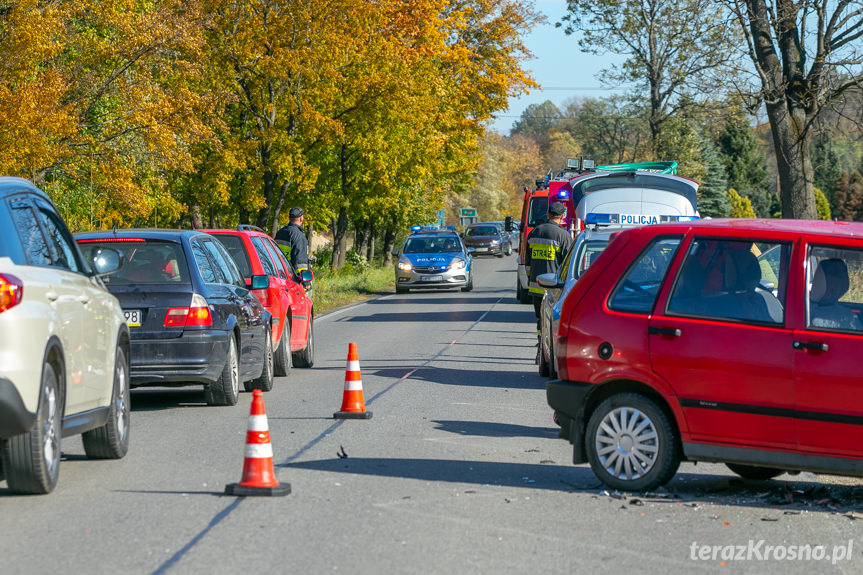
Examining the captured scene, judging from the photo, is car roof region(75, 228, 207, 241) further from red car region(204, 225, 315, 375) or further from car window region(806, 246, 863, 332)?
car window region(806, 246, 863, 332)

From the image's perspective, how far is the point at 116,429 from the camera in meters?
8.65

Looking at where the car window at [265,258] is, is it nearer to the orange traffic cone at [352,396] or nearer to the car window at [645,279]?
the orange traffic cone at [352,396]

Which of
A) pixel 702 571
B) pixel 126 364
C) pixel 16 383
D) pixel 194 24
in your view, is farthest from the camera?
pixel 194 24

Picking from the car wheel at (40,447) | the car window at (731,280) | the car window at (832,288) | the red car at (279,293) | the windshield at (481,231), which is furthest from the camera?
the windshield at (481,231)

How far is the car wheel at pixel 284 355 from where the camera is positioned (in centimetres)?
1452

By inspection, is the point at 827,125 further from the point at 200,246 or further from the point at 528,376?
the point at 200,246

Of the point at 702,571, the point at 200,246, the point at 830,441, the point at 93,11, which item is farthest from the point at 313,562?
the point at 93,11

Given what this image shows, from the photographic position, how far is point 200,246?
39.1 feet

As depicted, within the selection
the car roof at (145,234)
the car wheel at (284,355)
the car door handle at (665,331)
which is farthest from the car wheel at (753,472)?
the car wheel at (284,355)

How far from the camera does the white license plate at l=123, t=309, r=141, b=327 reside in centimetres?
1102

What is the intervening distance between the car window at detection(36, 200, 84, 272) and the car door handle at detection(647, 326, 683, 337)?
3615 mm

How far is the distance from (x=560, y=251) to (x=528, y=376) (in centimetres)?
227

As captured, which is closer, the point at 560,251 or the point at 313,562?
the point at 313,562

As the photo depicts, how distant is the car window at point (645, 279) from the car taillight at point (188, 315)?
4.52 m
